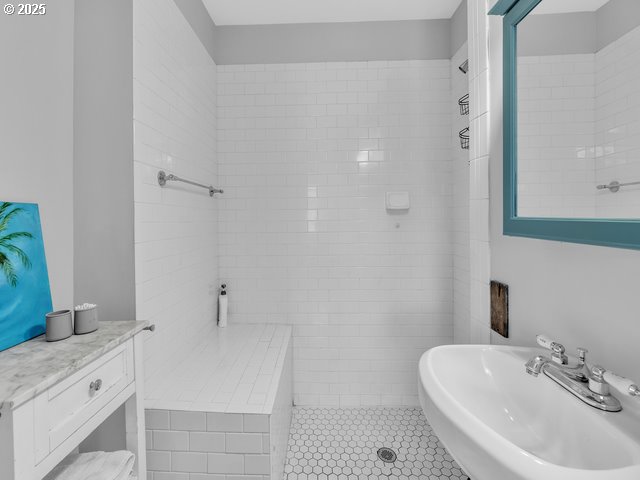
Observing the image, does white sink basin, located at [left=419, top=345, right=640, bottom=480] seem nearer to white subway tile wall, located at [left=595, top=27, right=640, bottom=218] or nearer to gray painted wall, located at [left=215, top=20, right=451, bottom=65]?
white subway tile wall, located at [left=595, top=27, right=640, bottom=218]

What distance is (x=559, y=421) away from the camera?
952 mm

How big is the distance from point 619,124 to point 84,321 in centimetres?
180

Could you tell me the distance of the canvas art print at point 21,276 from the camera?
1.06 m

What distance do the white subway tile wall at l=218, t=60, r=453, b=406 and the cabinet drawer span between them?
4.37ft

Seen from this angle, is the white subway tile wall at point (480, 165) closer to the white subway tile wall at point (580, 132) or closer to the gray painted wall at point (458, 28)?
the white subway tile wall at point (580, 132)

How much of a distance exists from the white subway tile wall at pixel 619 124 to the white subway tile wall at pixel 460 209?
1192 millimetres

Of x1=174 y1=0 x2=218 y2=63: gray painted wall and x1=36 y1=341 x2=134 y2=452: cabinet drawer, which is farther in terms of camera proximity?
x1=174 y1=0 x2=218 y2=63: gray painted wall

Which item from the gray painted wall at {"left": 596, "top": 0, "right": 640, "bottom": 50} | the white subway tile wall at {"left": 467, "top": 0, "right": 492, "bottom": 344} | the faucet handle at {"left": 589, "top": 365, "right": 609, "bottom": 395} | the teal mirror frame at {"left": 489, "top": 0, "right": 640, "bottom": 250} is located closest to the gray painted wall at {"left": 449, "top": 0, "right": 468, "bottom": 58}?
the white subway tile wall at {"left": 467, "top": 0, "right": 492, "bottom": 344}

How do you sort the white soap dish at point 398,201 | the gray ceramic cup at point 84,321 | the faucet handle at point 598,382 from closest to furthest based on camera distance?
1. the faucet handle at point 598,382
2. the gray ceramic cup at point 84,321
3. the white soap dish at point 398,201

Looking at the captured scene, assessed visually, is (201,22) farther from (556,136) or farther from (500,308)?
(500,308)

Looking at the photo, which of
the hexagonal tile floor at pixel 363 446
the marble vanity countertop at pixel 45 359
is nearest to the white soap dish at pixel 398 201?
the hexagonal tile floor at pixel 363 446

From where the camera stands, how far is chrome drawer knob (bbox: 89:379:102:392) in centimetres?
99

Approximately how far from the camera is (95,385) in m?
1.00

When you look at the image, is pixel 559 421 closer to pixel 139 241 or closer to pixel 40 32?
pixel 139 241
